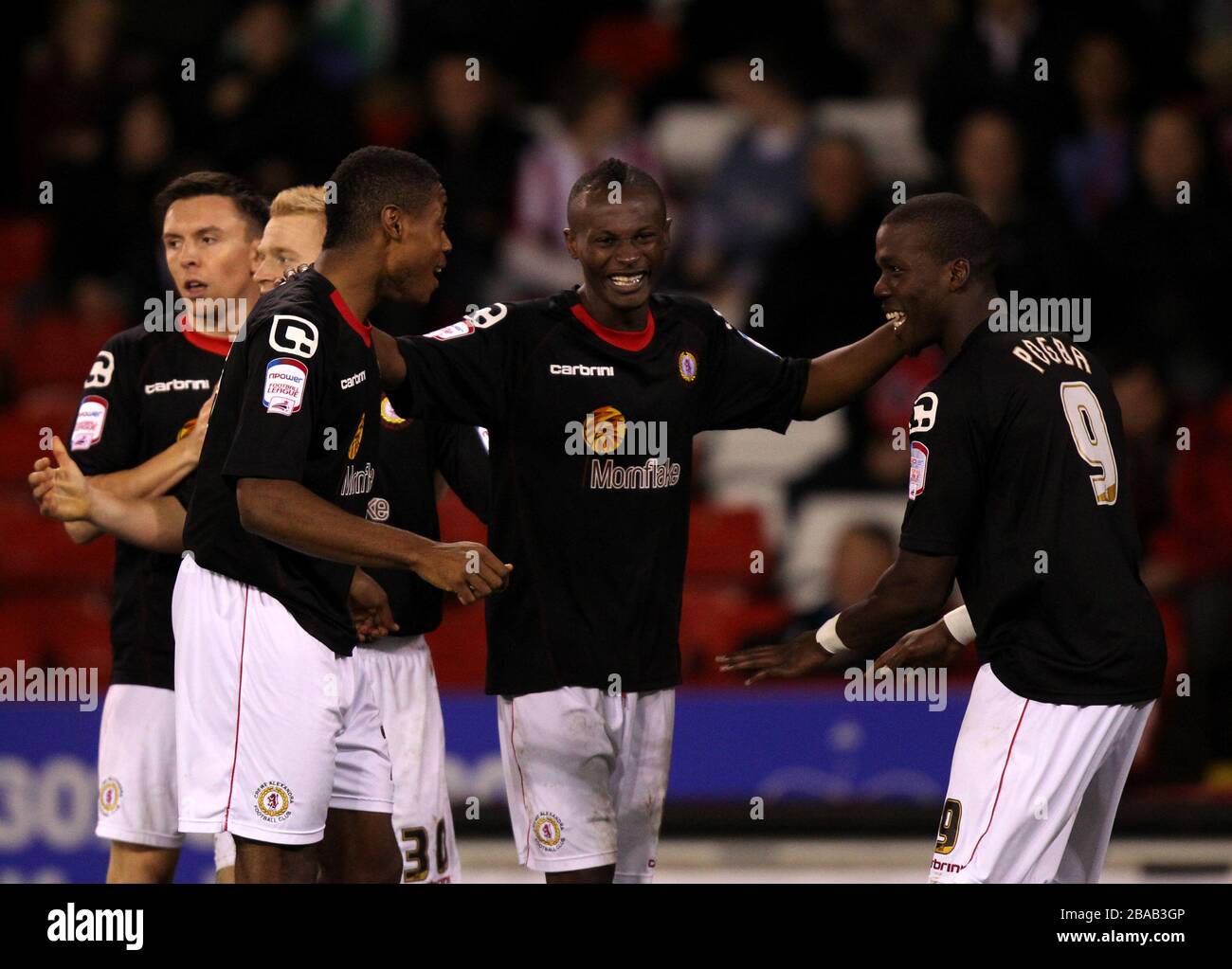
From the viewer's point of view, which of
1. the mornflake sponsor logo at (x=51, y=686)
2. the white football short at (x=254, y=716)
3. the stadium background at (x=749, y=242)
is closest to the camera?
the white football short at (x=254, y=716)

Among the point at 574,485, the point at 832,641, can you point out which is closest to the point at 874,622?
the point at 832,641

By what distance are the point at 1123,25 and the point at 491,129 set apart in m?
3.85

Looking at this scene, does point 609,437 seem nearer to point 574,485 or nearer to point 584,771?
point 574,485

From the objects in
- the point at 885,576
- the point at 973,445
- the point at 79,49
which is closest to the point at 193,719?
the point at 885,576

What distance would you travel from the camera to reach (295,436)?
4.56 m

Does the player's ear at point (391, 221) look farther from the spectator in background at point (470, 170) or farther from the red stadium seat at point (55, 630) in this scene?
the spectator in background at point (470, 170)

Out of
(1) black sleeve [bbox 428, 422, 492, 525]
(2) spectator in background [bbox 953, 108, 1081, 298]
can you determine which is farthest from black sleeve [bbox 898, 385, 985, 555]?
(2) spectator in background [bbox 953, 108, 1081, 298]

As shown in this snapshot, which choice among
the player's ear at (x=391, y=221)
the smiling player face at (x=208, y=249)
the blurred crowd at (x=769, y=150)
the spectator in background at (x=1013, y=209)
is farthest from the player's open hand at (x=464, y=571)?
the spectator in background at (x=1013, y=209)

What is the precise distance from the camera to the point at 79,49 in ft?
36.4

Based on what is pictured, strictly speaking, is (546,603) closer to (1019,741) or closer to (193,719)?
(193,719)

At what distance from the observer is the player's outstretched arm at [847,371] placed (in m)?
5.47

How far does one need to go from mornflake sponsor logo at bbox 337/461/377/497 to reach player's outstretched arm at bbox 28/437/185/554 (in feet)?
2.66

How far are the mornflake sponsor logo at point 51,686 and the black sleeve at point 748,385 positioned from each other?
3395 millimetres
